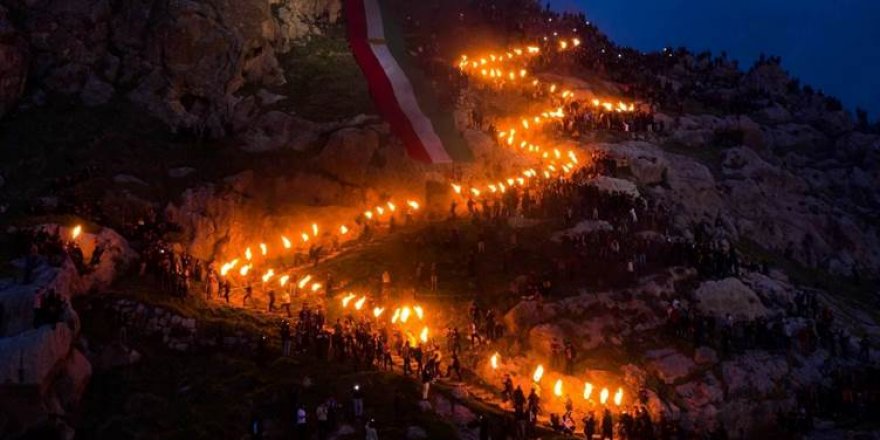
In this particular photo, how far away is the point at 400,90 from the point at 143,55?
18730mm

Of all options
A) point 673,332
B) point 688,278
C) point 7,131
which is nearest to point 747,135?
point 688,278

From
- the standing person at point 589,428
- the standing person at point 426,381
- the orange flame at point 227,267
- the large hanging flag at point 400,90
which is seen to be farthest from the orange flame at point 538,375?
the large hanging flag at point 400,90

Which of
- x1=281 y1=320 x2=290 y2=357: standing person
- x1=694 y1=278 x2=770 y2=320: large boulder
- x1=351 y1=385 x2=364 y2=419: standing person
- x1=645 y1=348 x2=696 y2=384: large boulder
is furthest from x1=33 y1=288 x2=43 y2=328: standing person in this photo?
x1=694 y1=278 x2=770 y2=320: large boulder

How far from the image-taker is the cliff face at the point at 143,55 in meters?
48.2

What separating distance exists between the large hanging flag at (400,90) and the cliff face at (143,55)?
844cm

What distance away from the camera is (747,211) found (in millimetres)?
50094

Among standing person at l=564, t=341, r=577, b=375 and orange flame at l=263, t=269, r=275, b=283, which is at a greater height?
orange flame at l=263, t=269, r=275, b=283

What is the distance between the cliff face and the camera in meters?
48.2

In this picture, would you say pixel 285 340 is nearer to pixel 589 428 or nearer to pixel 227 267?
pixel 227 267

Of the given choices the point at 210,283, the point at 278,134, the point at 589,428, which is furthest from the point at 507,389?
the point at 278,134

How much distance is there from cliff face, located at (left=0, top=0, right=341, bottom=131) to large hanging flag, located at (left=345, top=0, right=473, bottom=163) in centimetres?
844

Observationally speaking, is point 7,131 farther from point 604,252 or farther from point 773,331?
point 773,331

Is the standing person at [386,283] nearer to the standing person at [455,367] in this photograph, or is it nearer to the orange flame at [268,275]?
the orange flame at [268,275]

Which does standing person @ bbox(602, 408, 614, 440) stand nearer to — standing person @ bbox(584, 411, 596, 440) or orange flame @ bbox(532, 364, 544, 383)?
standing person @ bbox(584, 411, 596, 440)
